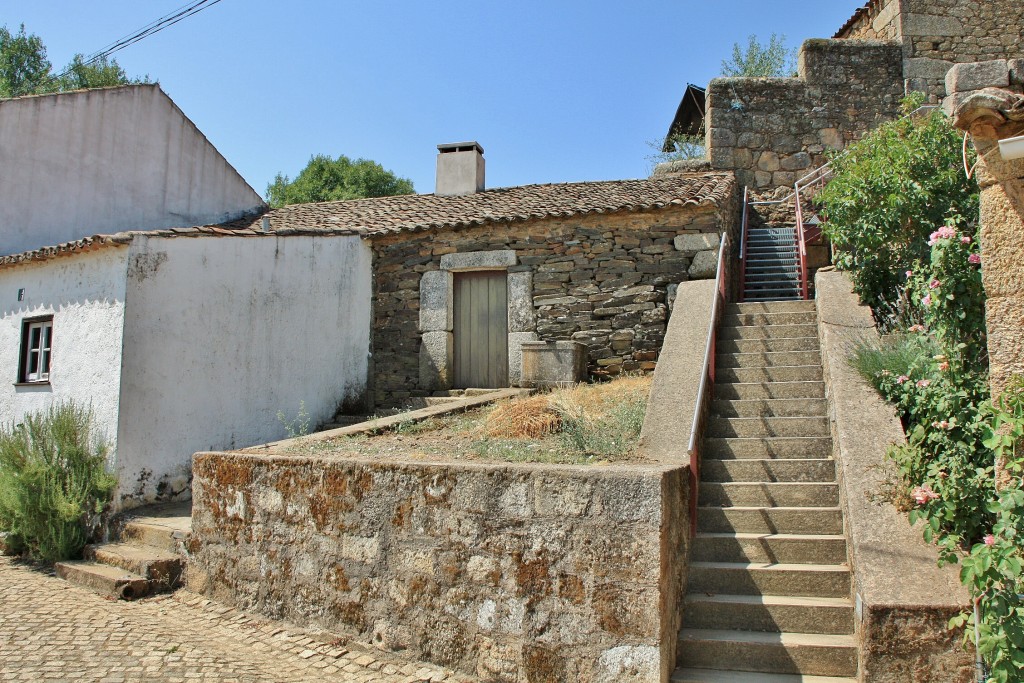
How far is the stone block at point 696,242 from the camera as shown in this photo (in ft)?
30.6

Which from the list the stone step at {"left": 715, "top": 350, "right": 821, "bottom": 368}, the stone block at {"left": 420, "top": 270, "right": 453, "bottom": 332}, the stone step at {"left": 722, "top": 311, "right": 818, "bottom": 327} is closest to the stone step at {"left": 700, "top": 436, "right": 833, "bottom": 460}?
the stone step at {"left": 715, "top": 350, "right": 821, "bottom": 368}

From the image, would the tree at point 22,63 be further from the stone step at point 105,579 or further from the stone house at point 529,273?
the stone step at point 105,579

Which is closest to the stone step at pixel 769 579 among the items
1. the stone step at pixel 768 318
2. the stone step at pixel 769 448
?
the stone step at pixel 769 448

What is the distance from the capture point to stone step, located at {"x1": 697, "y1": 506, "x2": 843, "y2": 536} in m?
4.59

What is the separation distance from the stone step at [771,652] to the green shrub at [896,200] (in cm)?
357

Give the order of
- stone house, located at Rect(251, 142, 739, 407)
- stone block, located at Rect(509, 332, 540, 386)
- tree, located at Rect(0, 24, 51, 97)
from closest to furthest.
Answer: stone house, located at Rect(251, 142, 739, 407), stone block, located at Rect(509, 332, 540, 386), tree, located at Rect(0, 24, 51, 97)

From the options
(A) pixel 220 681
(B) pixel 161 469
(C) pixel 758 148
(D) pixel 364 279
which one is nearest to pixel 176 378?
(B) pixel 161 469

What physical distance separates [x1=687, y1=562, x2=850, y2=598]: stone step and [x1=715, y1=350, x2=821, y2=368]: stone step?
2.53m

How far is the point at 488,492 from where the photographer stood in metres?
4.06

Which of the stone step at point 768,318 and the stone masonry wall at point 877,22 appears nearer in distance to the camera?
the stone step at point 768,318

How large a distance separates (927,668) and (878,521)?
76 cm

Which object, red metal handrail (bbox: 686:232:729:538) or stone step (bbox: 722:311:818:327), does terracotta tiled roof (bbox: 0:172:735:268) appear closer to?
red metal handrail (bbox: 686:232:729:538)

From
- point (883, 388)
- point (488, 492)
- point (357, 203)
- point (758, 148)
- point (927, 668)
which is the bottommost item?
point (927, 668)

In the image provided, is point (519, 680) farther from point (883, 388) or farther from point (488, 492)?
point (883, 388)
